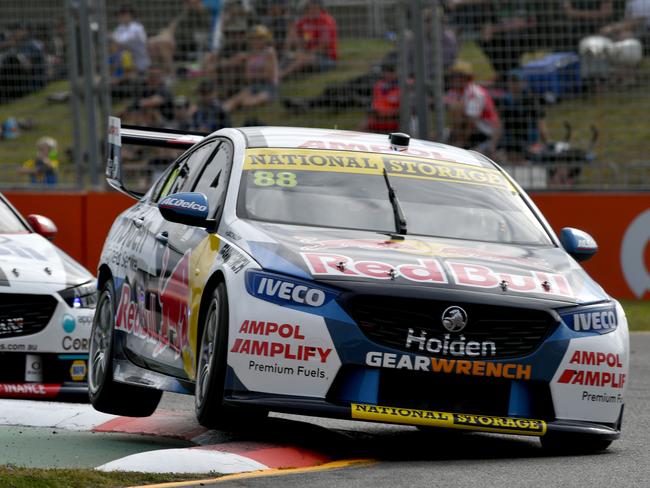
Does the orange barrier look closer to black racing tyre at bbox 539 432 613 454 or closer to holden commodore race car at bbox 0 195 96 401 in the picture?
holden commodore race car at bbox 0 195 96 401

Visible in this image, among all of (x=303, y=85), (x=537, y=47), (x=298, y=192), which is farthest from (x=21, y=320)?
(x=537, y=47)

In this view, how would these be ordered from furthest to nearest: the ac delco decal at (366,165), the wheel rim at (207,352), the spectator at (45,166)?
1. the spectator at (45,166)
2. the ac delco decal at (366,165)
3. the wheel rim at (207,352)

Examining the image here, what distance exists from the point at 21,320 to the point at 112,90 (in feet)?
22.6

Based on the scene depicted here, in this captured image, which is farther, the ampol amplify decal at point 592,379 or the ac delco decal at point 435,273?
the ampol amplify decal at point 592,379

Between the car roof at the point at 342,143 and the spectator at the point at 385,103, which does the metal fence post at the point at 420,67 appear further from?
the car roof at the point at 342,143

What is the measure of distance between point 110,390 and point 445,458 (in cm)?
225

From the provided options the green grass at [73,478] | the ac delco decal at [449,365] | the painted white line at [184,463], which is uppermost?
the ac delco decal at [449,365]

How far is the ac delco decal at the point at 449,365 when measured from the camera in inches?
270

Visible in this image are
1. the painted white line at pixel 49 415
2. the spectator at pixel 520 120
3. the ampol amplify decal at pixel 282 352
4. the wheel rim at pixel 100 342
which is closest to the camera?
the ampol amplify decal at pixel 282 352

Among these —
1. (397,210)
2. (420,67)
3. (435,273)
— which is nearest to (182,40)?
(420,67)

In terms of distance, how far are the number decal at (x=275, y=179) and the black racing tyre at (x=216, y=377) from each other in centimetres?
94

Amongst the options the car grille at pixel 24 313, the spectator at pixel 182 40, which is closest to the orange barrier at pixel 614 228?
the spectator at pixel 182 40

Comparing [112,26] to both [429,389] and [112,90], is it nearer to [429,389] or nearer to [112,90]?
[112,90]

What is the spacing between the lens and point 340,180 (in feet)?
26.7
